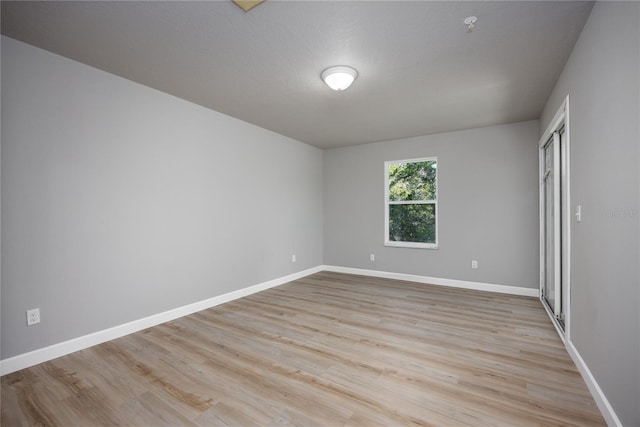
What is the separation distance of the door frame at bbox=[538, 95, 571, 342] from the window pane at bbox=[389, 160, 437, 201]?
4.85 feet

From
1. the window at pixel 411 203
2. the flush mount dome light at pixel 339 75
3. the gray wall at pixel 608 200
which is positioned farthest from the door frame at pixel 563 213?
the flush mount dome light at pixel 339 75

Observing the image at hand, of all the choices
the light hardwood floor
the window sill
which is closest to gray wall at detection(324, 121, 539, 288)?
the window sill

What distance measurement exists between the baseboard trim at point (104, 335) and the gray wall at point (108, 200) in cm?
5

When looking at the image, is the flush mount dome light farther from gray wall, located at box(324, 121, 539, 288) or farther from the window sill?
the window sill

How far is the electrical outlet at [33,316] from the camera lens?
227cm

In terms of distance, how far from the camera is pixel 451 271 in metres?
4.71

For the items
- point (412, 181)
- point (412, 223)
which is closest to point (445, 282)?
point (412, 223)

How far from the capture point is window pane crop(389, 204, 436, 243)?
4.95 meters

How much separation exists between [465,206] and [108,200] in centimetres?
463

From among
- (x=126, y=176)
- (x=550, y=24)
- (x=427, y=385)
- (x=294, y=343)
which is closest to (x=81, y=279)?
(x=126, y=176)

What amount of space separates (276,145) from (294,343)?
3185 mm

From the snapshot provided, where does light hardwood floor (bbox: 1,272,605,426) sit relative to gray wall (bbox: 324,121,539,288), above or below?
below

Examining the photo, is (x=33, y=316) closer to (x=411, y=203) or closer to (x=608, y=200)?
(x=608, y=200)

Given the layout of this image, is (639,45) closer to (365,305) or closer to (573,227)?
(573,227)
